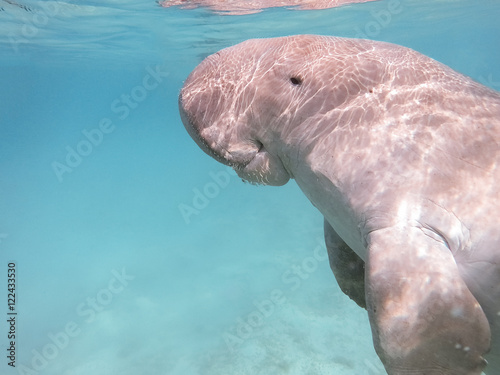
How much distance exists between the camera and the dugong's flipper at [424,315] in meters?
1.48

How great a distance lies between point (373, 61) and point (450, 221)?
38.4 inches

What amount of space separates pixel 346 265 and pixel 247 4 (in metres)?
15.6

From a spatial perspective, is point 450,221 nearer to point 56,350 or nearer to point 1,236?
point 56,350

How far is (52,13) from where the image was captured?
629 inches

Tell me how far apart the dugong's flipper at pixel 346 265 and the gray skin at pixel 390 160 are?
76cm

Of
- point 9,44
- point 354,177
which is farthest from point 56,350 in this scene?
point 9,44

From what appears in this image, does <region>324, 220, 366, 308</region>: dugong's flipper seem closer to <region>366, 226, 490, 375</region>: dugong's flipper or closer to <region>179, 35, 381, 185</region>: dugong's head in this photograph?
<region>179, 35, 381, 185</region>: dugong's head

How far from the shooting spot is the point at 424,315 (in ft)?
4.90

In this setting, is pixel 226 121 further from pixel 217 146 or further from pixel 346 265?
pixel 346 265

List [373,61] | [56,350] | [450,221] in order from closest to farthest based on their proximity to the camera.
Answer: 1. [450,221]
2. [373,61]
3. [56,350]

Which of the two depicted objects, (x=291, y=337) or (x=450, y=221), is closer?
(x=450, y=221)

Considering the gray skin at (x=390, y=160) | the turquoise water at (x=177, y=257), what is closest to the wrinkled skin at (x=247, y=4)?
the turquoise water at (x=177, y=257)

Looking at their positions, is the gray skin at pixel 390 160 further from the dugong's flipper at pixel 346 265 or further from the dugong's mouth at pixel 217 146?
the dugong's flipper at pixel 346 265

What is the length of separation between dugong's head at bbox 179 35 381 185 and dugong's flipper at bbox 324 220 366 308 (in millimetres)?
791
